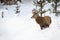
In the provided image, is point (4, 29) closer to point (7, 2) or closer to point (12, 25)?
point (12, 25)

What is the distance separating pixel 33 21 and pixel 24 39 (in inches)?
102

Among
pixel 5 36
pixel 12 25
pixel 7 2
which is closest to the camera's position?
pixel 5 36

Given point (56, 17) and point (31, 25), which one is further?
point (56, 17)

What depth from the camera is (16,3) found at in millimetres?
16156

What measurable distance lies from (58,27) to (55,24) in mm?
503

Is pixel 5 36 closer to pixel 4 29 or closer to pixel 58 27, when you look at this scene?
pixel 4 29

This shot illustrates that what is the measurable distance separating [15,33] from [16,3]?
785 centimetres

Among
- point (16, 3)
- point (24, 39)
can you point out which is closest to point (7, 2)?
point (16, 3)

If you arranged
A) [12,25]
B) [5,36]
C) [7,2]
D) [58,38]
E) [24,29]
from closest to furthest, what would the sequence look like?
[58,38], [5,36], [24,29], [12,25], [7,2]

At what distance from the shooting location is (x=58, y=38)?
7.54 meters

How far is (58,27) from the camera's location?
8.67 meters

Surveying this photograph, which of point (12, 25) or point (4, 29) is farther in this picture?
point (12, 25)

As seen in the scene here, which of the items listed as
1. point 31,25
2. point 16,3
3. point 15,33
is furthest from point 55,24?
point 16,3

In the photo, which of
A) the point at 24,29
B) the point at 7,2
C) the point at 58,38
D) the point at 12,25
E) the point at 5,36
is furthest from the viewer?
the point at 7,2
